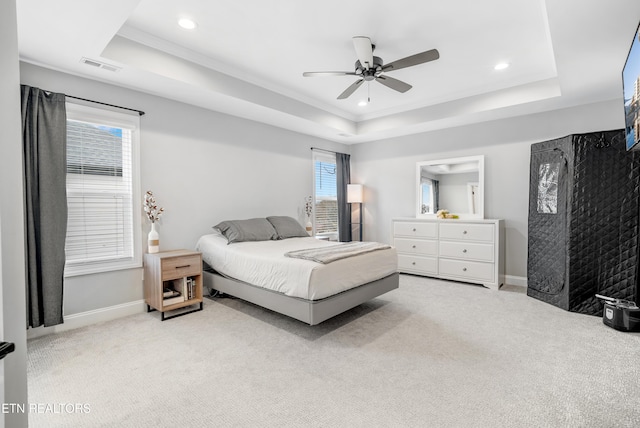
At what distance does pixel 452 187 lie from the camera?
16.9 feet

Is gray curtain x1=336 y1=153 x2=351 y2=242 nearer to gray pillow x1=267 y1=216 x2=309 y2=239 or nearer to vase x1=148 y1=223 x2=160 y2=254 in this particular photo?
gray pillow x1=267 y1=216 x2=309 y2=239

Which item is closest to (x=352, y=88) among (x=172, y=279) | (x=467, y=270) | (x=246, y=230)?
(x=246, y=230)

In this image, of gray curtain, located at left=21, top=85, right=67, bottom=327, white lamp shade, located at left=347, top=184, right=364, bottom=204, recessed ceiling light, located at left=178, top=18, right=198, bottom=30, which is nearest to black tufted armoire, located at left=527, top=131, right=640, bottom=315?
white lamp shade, located at left=347, top=184, right=364, bottom=204

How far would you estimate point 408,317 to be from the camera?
10.6ft

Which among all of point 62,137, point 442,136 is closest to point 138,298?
point 62,137

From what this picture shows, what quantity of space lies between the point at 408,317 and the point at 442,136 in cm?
336

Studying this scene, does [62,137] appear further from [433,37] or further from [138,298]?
[433,37]

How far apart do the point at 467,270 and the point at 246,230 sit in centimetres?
326

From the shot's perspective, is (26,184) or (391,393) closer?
(391,393)

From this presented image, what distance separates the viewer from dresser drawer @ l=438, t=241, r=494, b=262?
439cm

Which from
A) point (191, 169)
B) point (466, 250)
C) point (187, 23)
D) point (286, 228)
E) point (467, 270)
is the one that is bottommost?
point (467, 270)

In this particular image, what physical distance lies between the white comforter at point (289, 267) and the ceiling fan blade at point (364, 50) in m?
1.90

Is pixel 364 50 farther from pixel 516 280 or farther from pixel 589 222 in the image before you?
pixel 516 280

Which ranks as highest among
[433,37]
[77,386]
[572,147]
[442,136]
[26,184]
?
[433,37]
